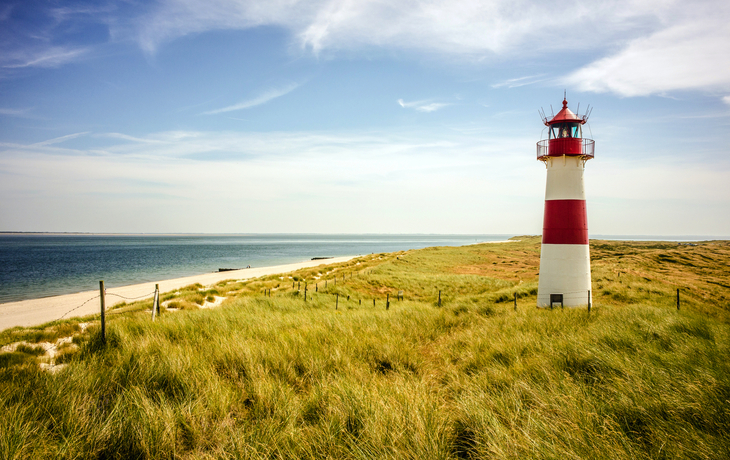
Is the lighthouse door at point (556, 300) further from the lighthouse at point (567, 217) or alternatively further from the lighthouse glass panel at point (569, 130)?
the lighthouse glass panel at point (569, 130)

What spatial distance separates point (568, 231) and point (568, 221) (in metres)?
0.35

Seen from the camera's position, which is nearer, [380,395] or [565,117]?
[380,395]

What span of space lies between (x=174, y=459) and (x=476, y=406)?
3204 mm

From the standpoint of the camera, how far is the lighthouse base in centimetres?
1162

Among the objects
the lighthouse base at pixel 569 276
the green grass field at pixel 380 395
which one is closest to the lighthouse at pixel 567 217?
the lighthouse base at pixel 569 276

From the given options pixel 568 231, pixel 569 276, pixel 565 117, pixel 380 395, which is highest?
pixel 565 117

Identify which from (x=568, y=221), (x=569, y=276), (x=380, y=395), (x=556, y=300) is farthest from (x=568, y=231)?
(x=380, y=395)

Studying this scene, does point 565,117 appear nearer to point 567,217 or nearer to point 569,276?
point 567,217

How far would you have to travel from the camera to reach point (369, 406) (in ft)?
12.7

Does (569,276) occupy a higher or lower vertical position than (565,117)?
lower

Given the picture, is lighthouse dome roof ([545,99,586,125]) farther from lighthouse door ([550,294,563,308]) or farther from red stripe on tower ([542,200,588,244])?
lighthouse door ([550,294,563,308])

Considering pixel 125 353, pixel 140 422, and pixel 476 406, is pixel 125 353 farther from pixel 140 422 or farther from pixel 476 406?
pixel 476 406

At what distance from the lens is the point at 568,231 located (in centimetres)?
1164

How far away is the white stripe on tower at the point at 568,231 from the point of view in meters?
11.6
